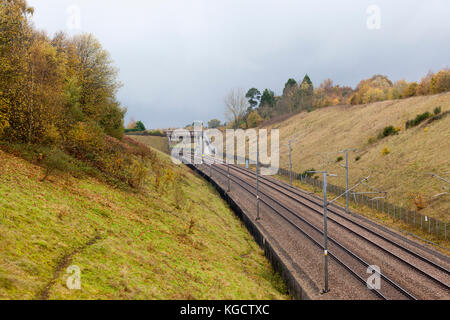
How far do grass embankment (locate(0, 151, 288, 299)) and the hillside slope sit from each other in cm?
2408

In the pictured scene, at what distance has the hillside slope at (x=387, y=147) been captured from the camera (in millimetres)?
35647

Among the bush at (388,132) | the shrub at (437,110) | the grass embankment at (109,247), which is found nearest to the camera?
the grass embankment at (109,247)

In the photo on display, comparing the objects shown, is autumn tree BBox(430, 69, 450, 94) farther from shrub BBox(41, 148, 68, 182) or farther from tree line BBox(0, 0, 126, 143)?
shrub BBox(41, 148, 68, 182)

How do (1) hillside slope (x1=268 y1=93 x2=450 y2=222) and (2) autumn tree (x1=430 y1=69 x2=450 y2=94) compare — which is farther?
(2) autumn tree (x1=430 y1=69 x2=450 y2=94)

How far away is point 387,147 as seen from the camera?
52688mm

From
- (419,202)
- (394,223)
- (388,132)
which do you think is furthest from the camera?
(388,132)

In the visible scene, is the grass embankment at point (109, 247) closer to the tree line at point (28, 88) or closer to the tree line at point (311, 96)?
the tree line at point (28, 88)

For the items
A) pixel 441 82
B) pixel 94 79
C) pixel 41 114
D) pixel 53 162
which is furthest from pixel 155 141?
pixel 441 82

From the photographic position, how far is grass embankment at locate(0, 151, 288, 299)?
428 inches

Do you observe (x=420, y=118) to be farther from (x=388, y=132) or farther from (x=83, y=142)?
(x=83, y=142)

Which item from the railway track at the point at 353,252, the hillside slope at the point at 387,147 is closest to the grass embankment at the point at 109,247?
the railway track at the point at 353,252

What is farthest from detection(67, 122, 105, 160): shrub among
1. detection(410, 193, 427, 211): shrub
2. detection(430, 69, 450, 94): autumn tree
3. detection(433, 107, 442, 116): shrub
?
detection(430, 69, 450, 94): autumn tree

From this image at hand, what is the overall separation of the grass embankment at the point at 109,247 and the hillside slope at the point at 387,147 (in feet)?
79.0

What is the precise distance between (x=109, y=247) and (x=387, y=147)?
178ft
